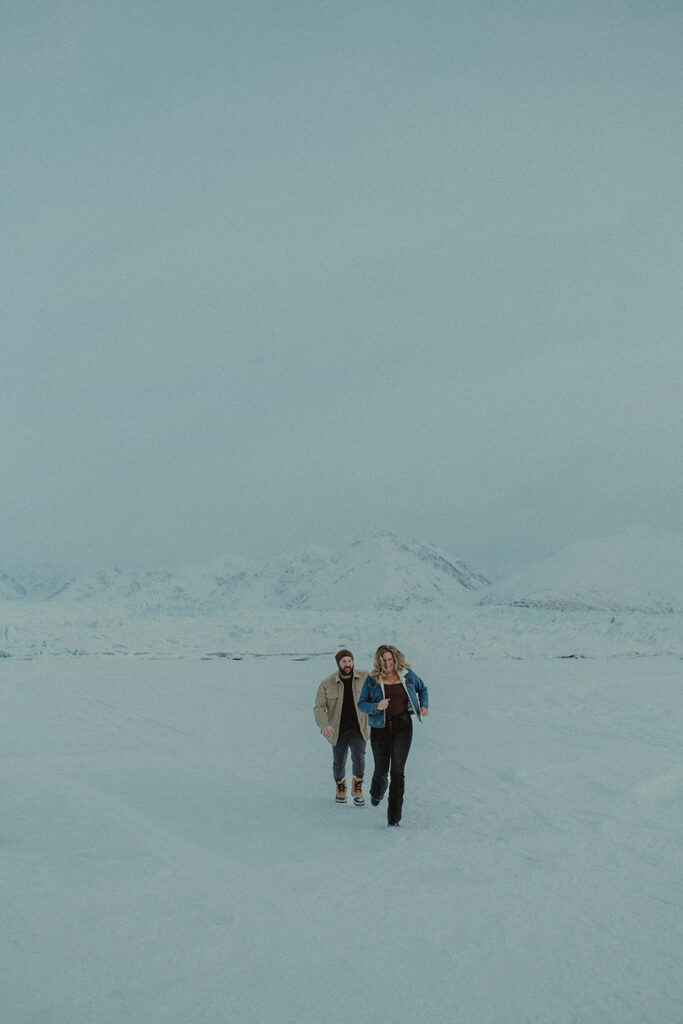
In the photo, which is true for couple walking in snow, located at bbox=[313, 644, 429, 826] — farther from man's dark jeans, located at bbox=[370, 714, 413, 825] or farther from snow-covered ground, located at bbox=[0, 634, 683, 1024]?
snow-covered ground, located at bbox=[0, 634, 683, 1024]

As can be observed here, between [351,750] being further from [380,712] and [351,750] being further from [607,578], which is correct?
[607,578]

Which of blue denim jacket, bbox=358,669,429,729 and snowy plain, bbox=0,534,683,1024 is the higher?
blue denim jacket, bbox=358,669,429,729

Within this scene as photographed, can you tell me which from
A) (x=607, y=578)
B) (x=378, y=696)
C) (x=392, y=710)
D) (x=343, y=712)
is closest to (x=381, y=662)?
(x=378, y=696)

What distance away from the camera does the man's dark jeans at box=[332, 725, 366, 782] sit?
7949 millimetres

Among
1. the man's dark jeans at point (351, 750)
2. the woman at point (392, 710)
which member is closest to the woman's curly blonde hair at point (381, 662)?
the woman at point (392, 710)

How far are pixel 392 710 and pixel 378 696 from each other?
0.20 m

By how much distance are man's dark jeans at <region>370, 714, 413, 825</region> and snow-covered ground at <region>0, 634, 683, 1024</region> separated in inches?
11.4

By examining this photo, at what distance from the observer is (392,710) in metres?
7.34

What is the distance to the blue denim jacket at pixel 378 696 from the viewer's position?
7305 mm

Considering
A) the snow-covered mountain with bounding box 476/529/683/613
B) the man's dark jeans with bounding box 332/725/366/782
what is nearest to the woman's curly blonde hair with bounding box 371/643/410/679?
the man's dark jeans with bounding box 332/725/366/782

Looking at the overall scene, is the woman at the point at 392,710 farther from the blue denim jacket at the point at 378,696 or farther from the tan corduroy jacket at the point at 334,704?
the tan corduroy jacket at the point at 334,704

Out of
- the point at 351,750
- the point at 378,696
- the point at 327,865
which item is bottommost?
the point at 327,865

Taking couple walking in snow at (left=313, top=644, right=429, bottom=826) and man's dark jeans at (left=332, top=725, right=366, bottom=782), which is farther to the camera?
man's dark jeans at (left=332, top=725, right=366, bottom=782)

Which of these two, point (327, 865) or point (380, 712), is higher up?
point (380, 712)
